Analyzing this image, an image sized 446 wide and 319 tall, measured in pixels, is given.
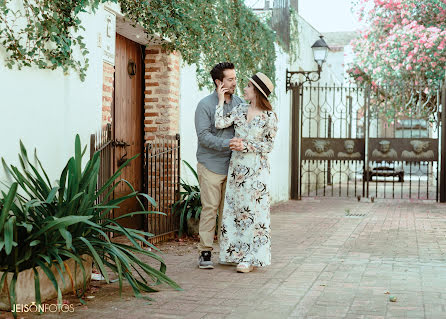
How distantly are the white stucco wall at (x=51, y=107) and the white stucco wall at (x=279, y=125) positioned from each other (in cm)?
235

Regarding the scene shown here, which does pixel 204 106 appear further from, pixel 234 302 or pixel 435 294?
pixel 435 294

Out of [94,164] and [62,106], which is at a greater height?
[62,106]

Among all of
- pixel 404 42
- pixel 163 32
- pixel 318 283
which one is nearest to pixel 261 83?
pixel 318 283

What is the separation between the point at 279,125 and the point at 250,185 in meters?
8.62

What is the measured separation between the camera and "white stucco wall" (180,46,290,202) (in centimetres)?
863

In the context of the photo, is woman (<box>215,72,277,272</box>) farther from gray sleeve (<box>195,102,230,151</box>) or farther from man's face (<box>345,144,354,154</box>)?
man's face (<box>345,144,354,154</box>)

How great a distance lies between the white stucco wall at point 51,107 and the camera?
16.0 feet

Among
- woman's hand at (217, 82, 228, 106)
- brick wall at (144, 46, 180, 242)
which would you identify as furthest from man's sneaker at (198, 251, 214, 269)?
brick wall at (144, 46, 180, 242)

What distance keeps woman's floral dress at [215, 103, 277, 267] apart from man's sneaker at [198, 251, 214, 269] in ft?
0.42

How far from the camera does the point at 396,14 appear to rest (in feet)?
59.1

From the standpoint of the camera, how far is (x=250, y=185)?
5555 millimetres

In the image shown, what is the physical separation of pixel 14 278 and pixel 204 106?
7.93 ft

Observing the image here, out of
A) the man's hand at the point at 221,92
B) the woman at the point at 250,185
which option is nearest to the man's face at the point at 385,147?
the woman at the point at 250,185

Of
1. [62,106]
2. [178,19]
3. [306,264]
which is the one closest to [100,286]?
[62,106]
